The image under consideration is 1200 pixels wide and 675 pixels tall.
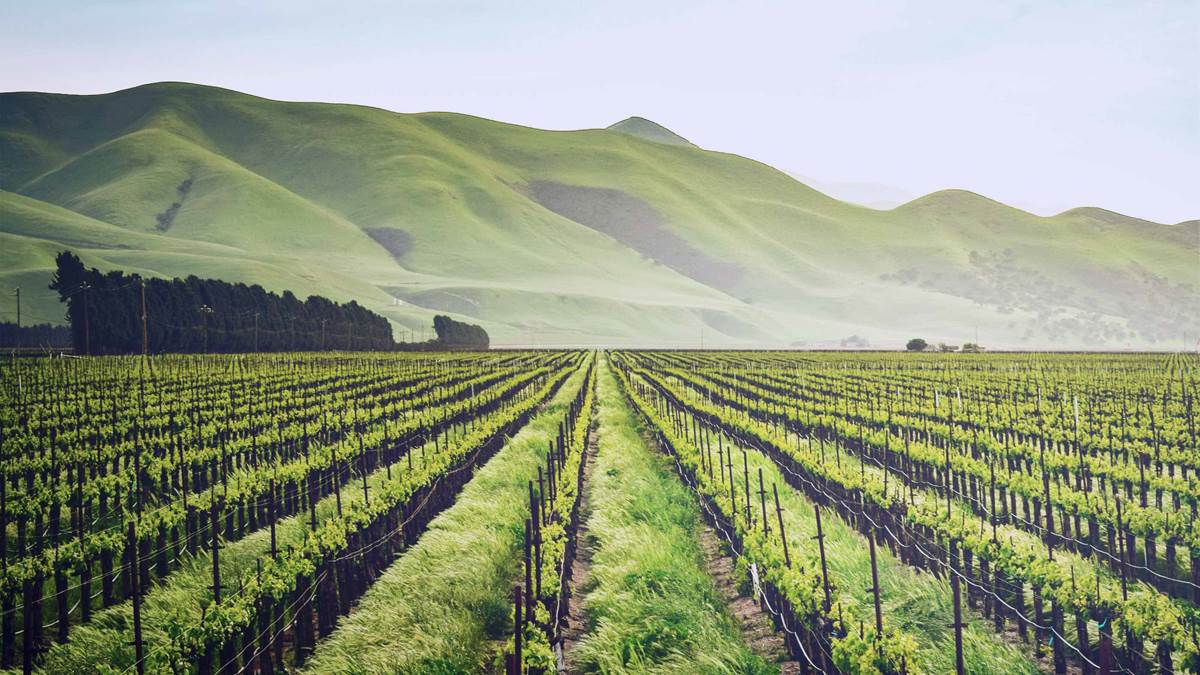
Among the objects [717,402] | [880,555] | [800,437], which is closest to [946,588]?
[880,555]

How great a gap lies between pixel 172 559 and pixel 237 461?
8.69 metres

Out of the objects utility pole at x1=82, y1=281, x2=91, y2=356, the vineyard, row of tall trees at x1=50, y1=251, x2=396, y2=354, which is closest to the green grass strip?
the vineyard

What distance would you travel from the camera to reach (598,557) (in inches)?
551

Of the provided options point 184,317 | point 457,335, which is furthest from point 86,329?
point 457,335

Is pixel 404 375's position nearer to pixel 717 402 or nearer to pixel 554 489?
pixel 717 402

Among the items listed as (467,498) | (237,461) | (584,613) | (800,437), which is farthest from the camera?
(800,437)

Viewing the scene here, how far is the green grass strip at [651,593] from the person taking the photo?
32.9 feet

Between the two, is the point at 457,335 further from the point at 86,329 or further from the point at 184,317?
the point at 86,329

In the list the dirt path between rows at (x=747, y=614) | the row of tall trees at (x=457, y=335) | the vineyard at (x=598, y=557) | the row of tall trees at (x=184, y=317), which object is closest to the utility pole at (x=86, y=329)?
the row of tall trees at (x=184, y=317)

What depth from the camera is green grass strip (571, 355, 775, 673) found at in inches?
395

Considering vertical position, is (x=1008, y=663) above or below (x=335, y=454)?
below

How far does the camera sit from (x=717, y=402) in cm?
3853

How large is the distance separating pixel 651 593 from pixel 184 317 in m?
86.2

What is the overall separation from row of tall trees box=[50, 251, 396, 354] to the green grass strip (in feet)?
204
